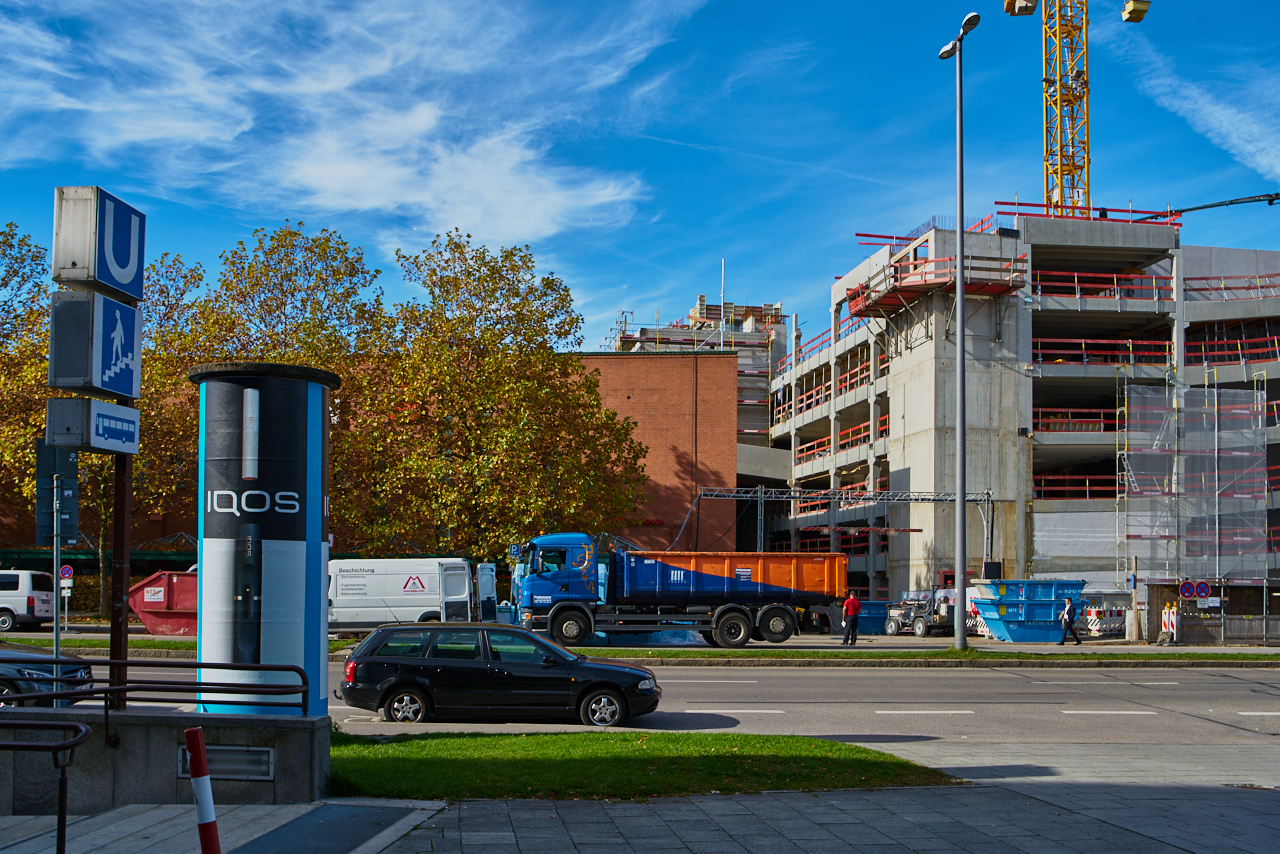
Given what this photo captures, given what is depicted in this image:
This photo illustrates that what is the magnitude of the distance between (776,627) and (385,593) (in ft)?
35.3

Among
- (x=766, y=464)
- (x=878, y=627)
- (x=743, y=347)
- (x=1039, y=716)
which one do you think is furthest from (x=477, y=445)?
(x=743, y=347)

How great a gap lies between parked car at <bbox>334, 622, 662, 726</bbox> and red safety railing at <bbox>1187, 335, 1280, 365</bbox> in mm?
38986

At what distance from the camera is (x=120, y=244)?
28.6 feet

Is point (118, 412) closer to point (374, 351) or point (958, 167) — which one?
point (958, 167)

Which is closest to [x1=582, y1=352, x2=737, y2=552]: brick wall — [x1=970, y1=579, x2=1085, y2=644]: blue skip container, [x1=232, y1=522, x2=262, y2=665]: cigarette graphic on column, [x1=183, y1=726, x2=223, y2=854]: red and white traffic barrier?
[x1=970, y1=579, x2=1085, y2=644]: blue skip container

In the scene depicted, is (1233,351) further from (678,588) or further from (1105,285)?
(678,588)

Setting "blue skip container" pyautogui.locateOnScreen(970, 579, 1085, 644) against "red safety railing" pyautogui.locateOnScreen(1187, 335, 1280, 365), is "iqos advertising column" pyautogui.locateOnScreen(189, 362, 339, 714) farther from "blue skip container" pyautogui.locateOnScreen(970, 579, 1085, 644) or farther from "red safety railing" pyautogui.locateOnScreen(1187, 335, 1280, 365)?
"red safety railing" pyautogui.locateOnScreen(1187, 335, 1280, 365)

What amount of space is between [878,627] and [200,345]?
2488cm

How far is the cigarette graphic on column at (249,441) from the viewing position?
931 centimetres

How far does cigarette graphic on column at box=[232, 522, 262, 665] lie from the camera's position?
921 centimetres

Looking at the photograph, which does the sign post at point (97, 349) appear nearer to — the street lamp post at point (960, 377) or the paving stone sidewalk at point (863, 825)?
the paving stone sidewalk at point (863, 825)

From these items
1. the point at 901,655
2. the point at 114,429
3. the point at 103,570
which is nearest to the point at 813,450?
the point at 901,655

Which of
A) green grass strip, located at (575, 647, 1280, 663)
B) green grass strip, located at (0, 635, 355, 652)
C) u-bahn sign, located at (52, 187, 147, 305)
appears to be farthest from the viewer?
green grass strip, located at (575, 647, 1280, 663)

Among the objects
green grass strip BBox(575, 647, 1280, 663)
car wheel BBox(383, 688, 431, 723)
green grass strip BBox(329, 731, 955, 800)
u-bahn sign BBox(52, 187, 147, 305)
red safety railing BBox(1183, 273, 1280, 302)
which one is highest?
red safety railing BBox(1183, 273, 1280, 302)
